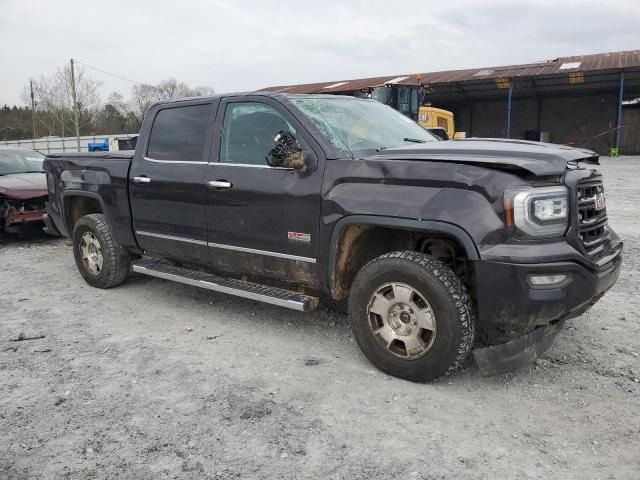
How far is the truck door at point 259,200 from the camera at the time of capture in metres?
3.85

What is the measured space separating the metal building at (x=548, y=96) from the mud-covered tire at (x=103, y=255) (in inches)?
923

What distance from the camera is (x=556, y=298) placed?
3.03m

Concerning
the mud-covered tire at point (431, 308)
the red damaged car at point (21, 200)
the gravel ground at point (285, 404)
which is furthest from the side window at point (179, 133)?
the red damaged car at point (21, 200)

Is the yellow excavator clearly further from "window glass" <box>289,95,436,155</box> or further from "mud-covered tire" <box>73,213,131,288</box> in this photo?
"mud-covered tire" <box>73,213,131,288</box>

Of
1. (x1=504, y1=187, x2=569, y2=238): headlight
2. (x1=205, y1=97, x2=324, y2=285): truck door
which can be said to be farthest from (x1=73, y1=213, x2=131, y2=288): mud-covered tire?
(x1=504, y1=187, x2=569, y2=238): headlight

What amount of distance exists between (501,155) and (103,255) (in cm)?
420

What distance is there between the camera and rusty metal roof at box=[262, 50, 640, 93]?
27.6 meters

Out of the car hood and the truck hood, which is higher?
the truck hood

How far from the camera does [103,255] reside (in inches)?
223

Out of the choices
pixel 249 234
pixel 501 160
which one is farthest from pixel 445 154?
pixel 249 234

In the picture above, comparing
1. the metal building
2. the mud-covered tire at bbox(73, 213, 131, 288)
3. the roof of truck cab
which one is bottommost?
the mud-covered tire at bbox(73, 213, 131, 288)

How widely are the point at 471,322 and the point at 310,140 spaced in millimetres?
1680

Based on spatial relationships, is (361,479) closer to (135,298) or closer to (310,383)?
(310,383)

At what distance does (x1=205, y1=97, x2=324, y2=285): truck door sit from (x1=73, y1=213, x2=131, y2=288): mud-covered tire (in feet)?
5.29
